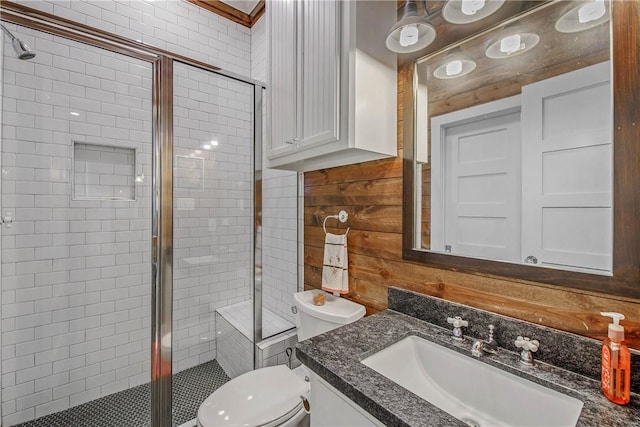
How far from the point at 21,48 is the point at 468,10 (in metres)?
2.21

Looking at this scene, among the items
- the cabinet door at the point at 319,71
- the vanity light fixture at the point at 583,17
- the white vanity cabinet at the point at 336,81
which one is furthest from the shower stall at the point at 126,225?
the vanity light fixture at the point at 583,17

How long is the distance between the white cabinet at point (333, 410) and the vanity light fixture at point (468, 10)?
1275 mm

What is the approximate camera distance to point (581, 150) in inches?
31.3

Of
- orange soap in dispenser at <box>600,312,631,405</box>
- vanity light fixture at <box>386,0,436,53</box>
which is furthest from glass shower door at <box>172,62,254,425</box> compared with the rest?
orange soap in dispenser at <box>600,312,631,405</box>

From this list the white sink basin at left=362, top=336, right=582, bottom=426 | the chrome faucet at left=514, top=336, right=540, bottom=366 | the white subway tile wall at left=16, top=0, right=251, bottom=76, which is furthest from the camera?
the white subway tile wall at left=16, top=0, right=251, bottom=76

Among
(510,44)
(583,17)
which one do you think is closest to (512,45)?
(510,44)

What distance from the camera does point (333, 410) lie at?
0.78m

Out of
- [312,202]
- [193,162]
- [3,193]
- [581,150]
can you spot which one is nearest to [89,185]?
[3,193]

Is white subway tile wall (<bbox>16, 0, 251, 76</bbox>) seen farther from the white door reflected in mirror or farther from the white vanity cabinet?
the white door reflected in mirror

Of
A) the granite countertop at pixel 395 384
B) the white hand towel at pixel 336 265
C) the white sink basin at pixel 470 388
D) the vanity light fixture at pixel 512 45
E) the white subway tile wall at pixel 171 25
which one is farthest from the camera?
the white subway tile wall at pixel 171 25

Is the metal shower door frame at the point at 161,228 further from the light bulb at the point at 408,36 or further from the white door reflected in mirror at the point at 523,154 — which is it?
the white door reflected in mirror at the point at 523,154

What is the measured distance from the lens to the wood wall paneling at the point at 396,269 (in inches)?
29.7

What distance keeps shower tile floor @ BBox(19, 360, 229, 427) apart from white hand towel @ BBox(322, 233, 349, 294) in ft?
3.62

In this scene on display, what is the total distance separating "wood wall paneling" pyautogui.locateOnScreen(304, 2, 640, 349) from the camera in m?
0.75
